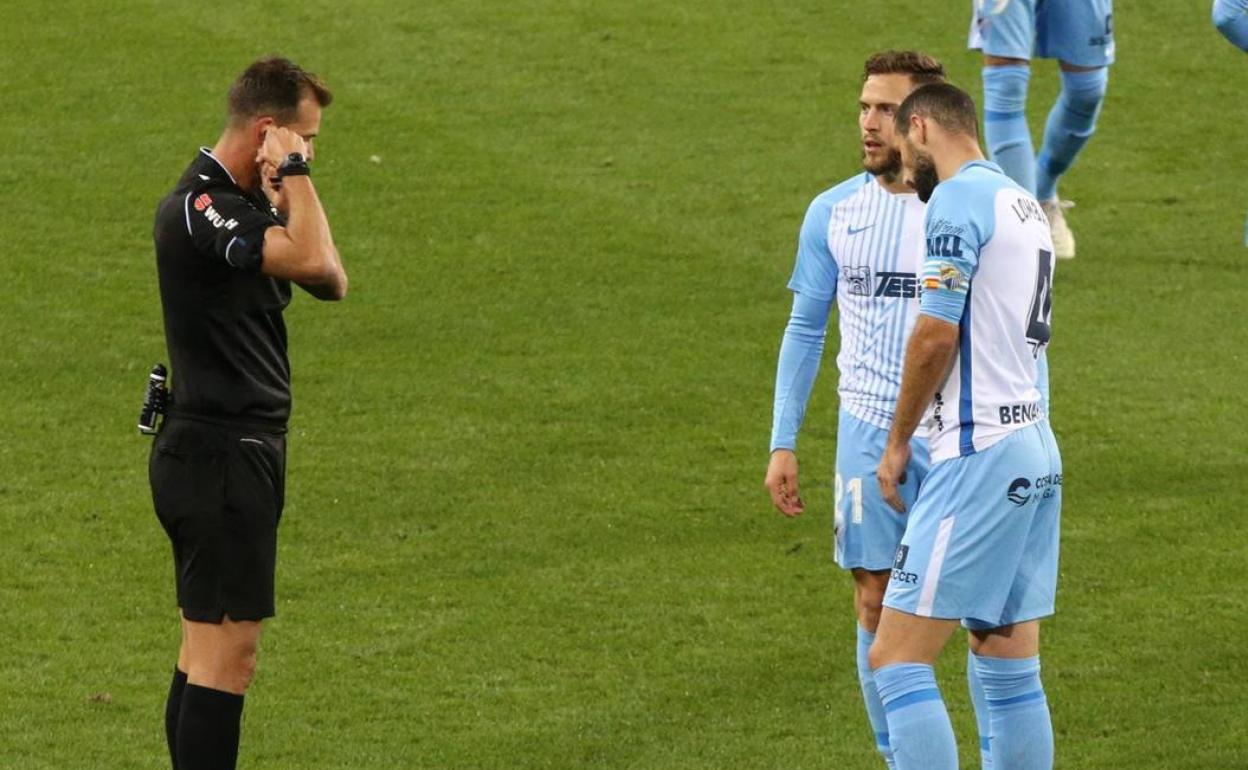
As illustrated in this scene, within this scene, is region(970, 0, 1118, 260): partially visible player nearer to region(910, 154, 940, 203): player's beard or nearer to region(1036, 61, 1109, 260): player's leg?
region(1036, 61, 1109, 260): player's leg

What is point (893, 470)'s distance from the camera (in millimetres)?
4875

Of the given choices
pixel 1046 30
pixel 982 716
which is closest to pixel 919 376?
pixel 982 716

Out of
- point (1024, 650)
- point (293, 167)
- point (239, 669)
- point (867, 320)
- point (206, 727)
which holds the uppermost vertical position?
point (293, 167)

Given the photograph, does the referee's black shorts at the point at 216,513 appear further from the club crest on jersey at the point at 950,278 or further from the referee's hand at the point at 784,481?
the club crest on jersey at the point at 950,278

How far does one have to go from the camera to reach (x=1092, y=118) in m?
9.98

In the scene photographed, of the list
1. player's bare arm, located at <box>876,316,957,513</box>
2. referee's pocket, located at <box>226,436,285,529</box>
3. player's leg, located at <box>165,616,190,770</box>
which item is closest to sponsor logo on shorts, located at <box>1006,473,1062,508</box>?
player's bare arm, located at <box>876,316,957,513</box>

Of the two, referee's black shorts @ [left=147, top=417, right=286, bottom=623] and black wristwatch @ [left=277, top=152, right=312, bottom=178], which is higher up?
black wristwatch @ [left=277, top=152, right=312, bottom=178]

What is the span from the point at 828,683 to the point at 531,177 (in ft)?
17.1

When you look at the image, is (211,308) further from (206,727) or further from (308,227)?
(206,727)

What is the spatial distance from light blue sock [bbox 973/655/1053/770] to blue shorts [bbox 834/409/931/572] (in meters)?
0.44

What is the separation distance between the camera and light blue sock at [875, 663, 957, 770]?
15.7 feet

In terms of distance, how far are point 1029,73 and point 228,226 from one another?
5901 mm

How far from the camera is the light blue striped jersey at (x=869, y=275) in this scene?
5238 millimetres

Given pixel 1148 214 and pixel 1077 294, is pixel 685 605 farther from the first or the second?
pixel 1148 214
